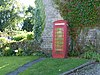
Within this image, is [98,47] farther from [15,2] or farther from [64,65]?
[15,2]

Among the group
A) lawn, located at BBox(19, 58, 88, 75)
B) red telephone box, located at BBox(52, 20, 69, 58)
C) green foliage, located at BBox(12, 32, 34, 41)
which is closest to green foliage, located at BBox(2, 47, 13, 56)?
green foliage, located at BBox(12, 32, 34, 41)

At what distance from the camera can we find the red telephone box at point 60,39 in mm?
12727

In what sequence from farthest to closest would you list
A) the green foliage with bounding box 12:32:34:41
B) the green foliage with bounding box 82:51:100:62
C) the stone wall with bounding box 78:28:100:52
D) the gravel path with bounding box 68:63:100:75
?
the green foliage with bounding box 12:32:34:41 → the stone wall with bounding box 78:28:100:52 → the green foliage with bounding box 82:51:100:62 → the gravel path with bounding box 68:63:100:75

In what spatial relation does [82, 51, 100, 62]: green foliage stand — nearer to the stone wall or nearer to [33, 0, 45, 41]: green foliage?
the stone wall

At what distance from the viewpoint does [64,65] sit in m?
10.3

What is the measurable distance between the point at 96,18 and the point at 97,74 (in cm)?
494

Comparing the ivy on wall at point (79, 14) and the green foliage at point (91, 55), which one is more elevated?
the ivy on wall at point (79, 14)

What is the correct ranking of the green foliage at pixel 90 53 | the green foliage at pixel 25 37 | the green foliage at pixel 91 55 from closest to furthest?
the green foliage at pixel 91 55, the green foliage at pixel 90 53, the green foliage at pixel 25 37

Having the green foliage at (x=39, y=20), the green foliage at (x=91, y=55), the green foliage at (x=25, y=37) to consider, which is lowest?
the green foliage at (x=91, y=55)

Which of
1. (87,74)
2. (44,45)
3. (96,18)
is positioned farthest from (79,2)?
(87,74)

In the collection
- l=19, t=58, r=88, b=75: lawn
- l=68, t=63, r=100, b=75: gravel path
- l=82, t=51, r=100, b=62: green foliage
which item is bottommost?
l=68, t=63, r=100, b=75: gravel path

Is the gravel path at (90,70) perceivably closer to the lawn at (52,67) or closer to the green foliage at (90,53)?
the lawn at (52,67)

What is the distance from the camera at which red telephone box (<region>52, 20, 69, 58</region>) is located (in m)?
12.7

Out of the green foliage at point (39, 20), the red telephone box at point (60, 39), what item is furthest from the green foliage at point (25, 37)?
the red telephone box at point (60, 39)
